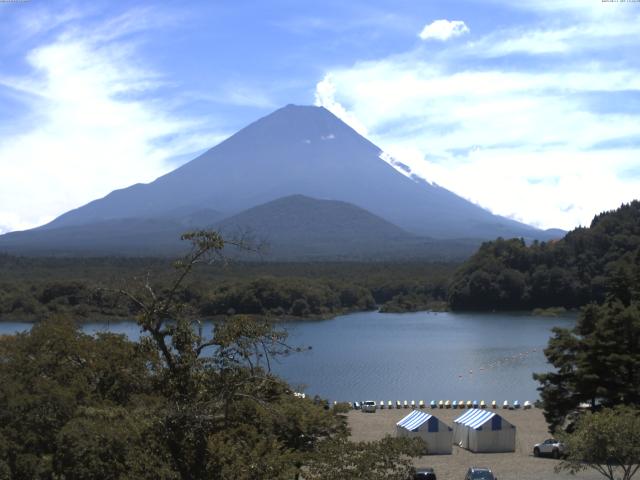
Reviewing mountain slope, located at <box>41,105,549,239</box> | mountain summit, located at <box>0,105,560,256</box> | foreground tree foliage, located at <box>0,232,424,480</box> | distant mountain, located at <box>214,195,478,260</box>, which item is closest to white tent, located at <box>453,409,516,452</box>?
foreground tree foliage, located at <box>0,232,424,480</box>

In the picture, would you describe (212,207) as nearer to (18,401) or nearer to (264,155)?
(264,155)

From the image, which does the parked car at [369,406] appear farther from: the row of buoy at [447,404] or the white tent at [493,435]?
the white tent at [493,435]

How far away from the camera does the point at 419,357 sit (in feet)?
97.4

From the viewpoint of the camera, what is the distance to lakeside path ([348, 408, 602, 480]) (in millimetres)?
12430

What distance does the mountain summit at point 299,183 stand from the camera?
471 feet

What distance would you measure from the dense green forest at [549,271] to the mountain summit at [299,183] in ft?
275

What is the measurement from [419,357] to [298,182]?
12043 centimetres

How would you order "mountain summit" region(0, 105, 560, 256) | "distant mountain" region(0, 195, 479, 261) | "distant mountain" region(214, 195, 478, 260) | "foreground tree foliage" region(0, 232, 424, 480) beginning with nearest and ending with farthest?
"foreground tree foliage" region(0, 232, 424, 480) → "distant mountain" region(0, 195, 479, 261) → "distant mountain" region(214, 195, 478, 260) → "mountain summit" region(0, 105, 560, 256)

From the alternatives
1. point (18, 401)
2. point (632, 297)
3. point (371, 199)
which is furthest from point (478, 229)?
point (18, 401)

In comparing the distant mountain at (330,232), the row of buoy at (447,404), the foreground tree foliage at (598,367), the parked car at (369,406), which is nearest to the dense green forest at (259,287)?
the row of buoy at (447,404)

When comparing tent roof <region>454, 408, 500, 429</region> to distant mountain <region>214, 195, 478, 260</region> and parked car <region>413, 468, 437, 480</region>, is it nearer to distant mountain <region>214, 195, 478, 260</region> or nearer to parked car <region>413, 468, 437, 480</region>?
parked car <region>413, 468, 437, 480</region>

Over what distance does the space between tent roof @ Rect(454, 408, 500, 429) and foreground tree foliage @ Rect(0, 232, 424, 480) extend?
7.19m

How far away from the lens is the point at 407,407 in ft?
→ 66.1

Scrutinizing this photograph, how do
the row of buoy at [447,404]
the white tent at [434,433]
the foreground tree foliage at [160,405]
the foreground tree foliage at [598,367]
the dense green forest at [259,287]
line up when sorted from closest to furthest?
the foreground tree foliage at [160,405] → the foreground tree foliage at [598,367] → the white tent at [434,433] → the row of buoy at [447,404] → the dense green forest at [259,287]
